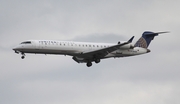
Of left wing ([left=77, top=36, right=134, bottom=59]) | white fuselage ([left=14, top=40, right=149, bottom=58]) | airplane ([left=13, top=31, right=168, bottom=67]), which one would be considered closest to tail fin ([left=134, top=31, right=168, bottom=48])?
A: airplane ([left=13, top=31, right=168, bottom=67])

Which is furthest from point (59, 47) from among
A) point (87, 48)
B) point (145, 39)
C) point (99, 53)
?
point (145, 39)

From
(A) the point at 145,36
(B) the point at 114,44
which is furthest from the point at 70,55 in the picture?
(A) the point at 145,36

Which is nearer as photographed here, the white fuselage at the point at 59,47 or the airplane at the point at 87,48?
the white fuselage at the point at 59,47

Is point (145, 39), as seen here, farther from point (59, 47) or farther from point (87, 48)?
point (59, 47)

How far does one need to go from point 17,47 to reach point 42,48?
2591 millimetres

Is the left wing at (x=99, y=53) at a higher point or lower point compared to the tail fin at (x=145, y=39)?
lower

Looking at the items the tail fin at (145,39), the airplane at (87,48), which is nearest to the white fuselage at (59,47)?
the airplane at (87,48)

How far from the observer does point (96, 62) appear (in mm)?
66812

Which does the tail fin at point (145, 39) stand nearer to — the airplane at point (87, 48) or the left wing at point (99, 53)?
the airplane at point (87, 48)

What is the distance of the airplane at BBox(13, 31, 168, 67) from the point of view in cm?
6244

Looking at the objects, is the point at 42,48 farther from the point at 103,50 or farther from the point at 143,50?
the point at 143,50

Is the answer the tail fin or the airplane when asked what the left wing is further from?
the tail fin

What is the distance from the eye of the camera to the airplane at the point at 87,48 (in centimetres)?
6244

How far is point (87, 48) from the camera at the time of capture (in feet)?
214
